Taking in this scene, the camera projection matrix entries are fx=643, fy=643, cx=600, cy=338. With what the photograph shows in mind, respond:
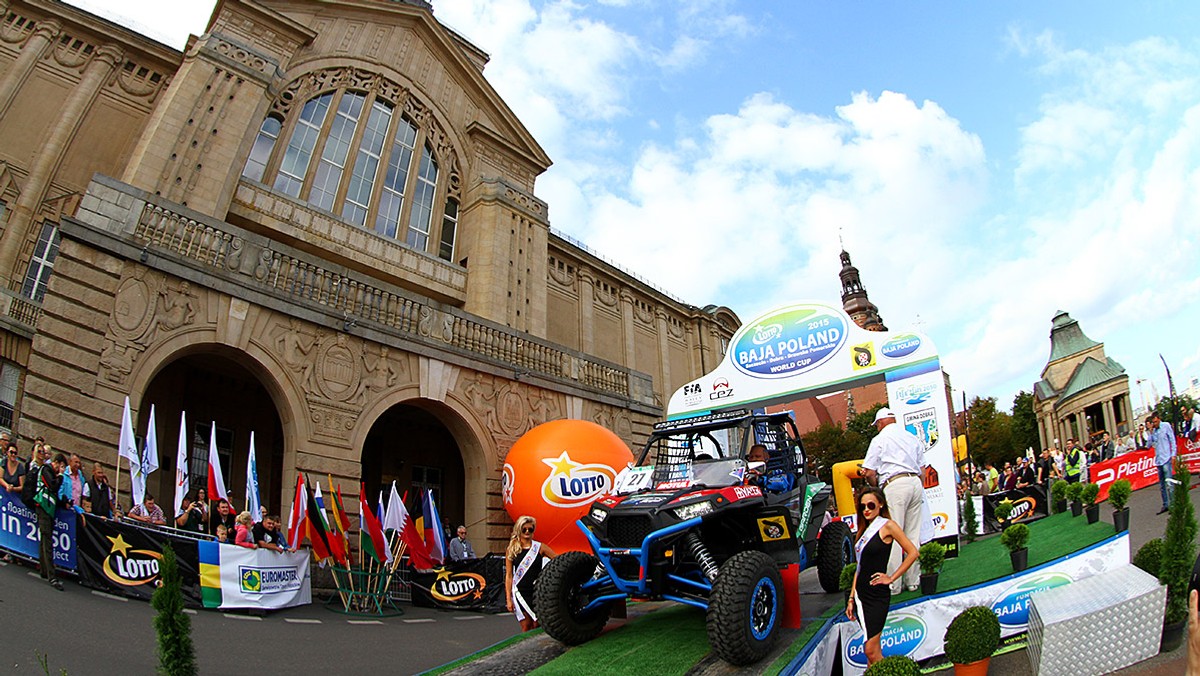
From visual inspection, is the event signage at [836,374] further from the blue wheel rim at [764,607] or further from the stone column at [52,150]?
the stone column at [52,150]

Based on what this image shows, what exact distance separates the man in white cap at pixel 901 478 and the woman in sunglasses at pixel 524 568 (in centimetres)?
409

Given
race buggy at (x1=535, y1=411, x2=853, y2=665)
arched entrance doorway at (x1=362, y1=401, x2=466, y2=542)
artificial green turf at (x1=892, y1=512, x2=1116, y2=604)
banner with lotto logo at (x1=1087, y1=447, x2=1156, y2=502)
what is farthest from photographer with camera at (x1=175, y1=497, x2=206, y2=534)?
banner with lotto logo at (x1=1087, y1=447, x2=1156, y2=502)

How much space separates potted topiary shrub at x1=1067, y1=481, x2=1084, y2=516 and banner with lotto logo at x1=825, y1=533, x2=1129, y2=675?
5.02 m

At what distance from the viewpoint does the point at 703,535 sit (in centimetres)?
689

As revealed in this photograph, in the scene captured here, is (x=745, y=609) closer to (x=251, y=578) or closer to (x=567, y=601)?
(x=567, y=601)

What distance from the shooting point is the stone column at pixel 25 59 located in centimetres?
1800

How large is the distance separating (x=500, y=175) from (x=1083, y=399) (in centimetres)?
6372

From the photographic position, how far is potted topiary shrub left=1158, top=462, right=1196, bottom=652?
530cm

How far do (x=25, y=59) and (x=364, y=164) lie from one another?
30.9ft

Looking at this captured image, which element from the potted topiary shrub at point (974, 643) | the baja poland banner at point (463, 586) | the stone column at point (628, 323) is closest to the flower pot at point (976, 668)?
the potted topiary shrub at point (974, 643)

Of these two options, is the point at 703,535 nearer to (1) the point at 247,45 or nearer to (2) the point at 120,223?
(2) the point at 120,223

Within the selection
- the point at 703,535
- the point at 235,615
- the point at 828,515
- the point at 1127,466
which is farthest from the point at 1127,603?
the point at 1127,466

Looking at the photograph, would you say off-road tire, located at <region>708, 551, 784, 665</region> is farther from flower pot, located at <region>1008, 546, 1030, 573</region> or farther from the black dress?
flower pot, located at <region>1008, 546, 1030, 573</region>

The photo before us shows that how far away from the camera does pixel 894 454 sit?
7.63 meters
